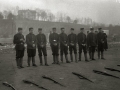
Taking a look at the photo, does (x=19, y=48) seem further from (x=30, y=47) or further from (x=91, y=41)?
(x=91, y=41)

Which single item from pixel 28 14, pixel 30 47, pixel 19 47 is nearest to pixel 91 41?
pixel 30 47

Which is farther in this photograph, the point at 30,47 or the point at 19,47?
the point at 30,47

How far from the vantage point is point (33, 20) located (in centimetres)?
8831

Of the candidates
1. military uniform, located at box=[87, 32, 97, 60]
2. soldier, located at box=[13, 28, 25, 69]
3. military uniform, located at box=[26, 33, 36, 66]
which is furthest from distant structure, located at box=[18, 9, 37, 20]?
soldier, located at box=[13, 28, 25, 69]

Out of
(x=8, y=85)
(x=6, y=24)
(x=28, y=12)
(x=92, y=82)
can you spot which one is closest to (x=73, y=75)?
(x=92, y=82)

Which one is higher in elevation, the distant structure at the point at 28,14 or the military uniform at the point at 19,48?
the distant structure at the point at 28,14

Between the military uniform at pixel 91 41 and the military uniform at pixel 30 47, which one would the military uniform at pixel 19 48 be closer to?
the military uniform at pixel 30 47

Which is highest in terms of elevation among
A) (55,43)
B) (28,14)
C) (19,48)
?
(28,14)

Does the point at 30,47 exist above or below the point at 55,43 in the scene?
below

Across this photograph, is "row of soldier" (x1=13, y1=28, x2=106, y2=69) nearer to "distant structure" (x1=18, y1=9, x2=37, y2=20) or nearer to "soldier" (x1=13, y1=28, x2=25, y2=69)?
"soldier" (x1=13, y1=28, x2=25, y2=69)

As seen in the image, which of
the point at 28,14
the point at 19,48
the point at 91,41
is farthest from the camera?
the point at 28,14

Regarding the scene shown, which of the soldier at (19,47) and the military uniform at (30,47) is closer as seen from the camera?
the soldier at (19,47)

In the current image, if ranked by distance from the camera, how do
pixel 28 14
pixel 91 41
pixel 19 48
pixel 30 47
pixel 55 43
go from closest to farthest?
pixel 19 48
pixel 30 47
pixel 55 43
pixel 91 41
pixel 28 14

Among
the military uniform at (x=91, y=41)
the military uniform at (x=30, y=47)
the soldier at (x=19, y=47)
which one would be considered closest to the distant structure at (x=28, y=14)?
the military uniform at (x=91, y=41)
